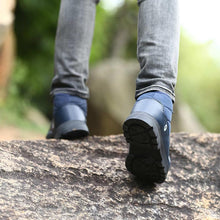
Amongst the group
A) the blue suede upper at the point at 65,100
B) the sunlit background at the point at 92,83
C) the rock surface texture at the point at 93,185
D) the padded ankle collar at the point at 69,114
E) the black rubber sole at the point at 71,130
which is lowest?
the rock surface texture at the point at 93,185

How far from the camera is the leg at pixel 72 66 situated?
162 cm

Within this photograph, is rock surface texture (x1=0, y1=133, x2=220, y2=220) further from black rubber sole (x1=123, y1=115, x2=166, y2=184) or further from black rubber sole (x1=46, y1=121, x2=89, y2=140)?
black rubber sole (x1=123, y1=115, x2=166, y2=184)

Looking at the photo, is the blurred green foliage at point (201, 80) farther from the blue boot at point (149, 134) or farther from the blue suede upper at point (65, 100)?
the blue boot at point (149, 134)

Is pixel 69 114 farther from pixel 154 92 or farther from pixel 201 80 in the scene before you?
pixel 201 80

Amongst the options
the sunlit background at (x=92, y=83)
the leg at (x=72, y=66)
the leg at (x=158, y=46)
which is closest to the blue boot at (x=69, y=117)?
the leg at (x=72, y=66)

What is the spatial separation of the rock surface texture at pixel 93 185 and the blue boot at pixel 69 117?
5 cm

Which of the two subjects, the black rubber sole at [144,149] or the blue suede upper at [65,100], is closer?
the black rubber sole at [144,149]

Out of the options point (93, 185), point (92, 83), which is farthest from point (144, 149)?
point (92, 83)

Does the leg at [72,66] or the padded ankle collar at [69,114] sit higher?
the leg at [72,66]

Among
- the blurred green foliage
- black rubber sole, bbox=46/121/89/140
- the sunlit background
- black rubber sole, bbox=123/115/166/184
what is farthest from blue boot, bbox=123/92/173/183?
the blurred green foliage

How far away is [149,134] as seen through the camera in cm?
110

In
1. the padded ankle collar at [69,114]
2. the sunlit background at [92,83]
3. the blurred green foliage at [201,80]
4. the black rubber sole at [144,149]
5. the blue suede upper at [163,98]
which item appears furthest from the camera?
the blurred green foliage at [201,80]

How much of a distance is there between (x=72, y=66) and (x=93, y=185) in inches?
23.9

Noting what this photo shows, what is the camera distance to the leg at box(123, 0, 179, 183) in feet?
3.69
